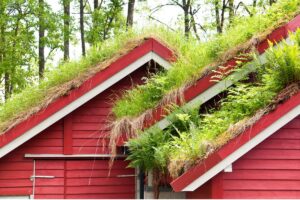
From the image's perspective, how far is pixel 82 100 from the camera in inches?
411

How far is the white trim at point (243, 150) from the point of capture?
7.20m

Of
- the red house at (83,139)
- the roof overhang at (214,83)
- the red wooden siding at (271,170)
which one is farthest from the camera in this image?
the red house at (83,139)

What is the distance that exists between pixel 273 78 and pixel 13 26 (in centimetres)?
2065

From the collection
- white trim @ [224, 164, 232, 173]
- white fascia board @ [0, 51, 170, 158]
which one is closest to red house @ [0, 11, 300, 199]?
white fascia board @ [0, 51, 170, 158]

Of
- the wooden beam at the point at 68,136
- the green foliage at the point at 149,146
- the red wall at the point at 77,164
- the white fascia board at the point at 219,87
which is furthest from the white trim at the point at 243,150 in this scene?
the wooden beam at the point at 68,136

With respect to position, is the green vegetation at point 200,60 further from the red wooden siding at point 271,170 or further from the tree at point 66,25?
the tree at point 66,25

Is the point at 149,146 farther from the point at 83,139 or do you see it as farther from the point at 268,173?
the point at 83,139

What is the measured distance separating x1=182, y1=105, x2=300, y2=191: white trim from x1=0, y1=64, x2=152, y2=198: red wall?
4.13m

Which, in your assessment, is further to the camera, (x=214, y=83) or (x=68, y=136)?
(x=68, y=136)

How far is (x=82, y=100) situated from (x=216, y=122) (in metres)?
3.33

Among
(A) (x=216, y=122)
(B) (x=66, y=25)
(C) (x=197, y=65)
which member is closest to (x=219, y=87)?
(C) (x=197, y=65)

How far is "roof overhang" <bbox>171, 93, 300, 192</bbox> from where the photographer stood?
7160mm

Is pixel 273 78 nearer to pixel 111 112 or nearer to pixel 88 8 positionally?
pixel 111 112

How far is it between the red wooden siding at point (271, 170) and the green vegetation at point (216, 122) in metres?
0.48
